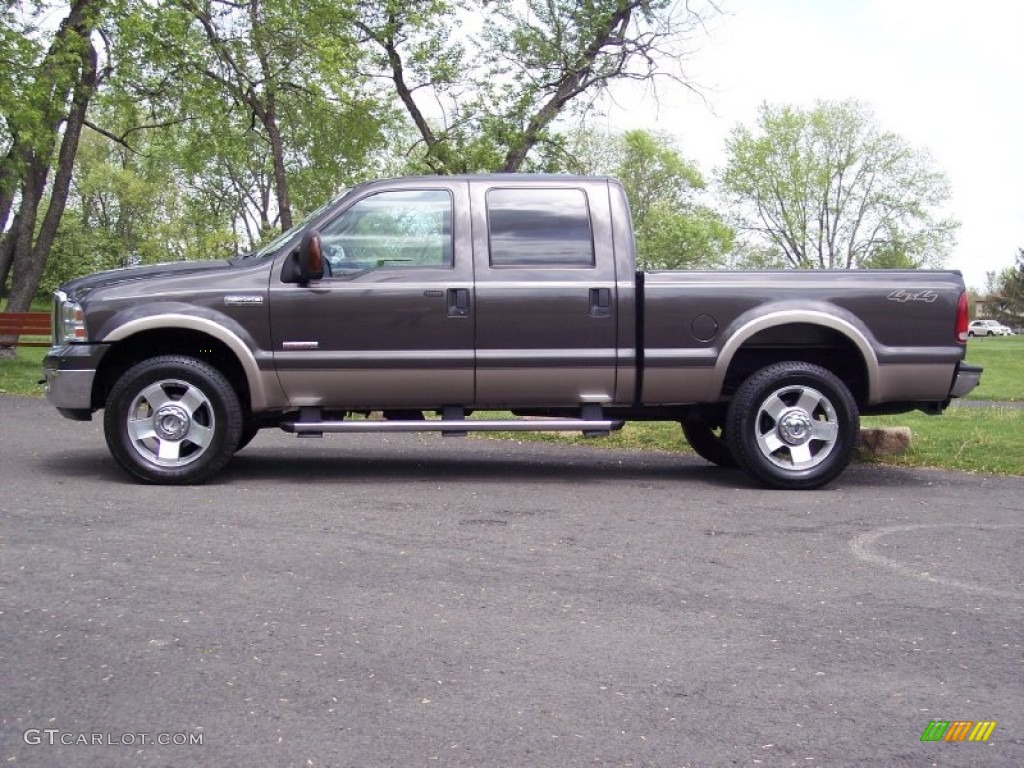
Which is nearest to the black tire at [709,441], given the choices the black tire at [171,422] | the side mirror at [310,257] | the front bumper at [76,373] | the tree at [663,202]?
the side mirror at [310,257]

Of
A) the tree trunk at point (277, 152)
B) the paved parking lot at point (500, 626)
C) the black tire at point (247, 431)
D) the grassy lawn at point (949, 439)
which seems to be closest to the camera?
the paved parking lot at point (500, 626)

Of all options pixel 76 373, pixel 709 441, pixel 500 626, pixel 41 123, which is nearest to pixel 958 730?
pixel 500 626

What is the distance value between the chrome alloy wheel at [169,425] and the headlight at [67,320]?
586mm

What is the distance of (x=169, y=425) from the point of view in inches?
294

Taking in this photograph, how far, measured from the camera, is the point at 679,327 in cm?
769

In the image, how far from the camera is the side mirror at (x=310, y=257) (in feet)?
24.3

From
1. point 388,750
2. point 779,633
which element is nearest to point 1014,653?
point 779,633

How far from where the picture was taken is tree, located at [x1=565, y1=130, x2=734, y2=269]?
208 ft

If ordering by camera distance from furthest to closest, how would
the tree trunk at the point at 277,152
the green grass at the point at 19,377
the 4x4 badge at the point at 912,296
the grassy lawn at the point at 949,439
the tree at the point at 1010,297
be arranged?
the tree at the point at 1010,297, the tree trunk at the point at 277,152, the green grass at the point at 19,377, the grassy lawn at the point at 949,439, the 4x4 badge at the point at 912,296

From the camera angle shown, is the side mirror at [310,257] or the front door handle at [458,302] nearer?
the side mirror at [310,257]

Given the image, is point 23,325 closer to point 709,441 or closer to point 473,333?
point 473,333

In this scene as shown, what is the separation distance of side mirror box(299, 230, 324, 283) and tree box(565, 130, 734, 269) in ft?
174

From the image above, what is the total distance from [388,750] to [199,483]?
15.4ft

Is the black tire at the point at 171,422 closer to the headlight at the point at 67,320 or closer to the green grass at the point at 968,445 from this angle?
the headlight at the point at 67,320
